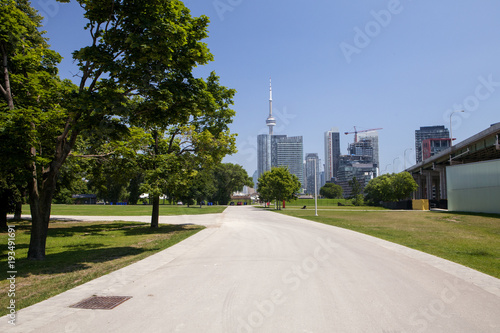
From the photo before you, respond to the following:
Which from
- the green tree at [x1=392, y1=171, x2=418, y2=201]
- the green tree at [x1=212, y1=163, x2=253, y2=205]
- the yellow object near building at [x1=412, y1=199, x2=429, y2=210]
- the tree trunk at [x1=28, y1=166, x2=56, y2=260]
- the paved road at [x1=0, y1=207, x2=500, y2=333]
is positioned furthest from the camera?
the green tree at [x1=212, y1=163, x2=253, y2=205]

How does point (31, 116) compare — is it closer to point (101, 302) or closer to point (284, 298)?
point (101, 302)

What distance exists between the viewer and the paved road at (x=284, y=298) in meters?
4.85

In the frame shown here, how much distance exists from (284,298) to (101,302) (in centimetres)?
341

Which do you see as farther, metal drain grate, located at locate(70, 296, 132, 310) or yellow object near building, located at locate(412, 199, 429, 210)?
yellow object near building, located at locate(412, 199, 429, 210)

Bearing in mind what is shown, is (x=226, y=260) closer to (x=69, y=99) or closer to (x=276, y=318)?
(x=276, y=318)

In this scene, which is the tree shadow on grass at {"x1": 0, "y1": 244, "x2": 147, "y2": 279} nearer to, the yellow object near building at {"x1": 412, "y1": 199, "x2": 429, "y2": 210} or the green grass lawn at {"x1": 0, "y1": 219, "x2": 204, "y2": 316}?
the green grass lawn at {"x1": 0, "y1": 219, "x2": 204, "y2": 316}

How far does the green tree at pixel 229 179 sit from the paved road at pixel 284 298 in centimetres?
9743

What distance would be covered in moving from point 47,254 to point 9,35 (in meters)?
7.59

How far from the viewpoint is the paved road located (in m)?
4.85

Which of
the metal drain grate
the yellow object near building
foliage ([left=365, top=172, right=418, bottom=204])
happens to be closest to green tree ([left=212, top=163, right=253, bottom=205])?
foliage ([left=365, top=172, right=418, bottom=204])

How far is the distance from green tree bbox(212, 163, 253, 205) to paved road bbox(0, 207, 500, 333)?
97.4 m

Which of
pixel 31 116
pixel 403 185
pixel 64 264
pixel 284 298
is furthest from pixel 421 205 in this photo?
pixel 31 116

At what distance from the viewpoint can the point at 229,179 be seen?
109312 mm

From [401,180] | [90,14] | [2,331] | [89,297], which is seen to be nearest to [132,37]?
[90,14]
